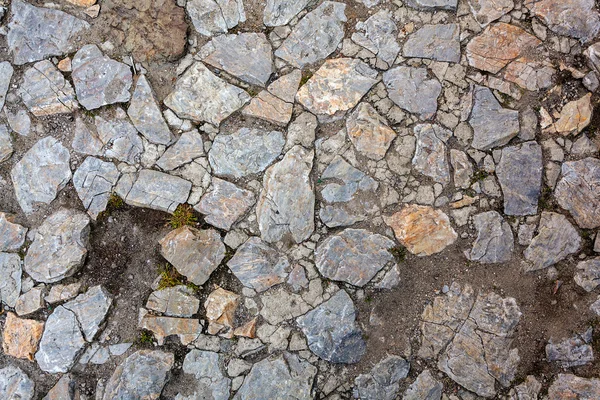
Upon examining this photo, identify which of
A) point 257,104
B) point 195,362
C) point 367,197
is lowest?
point 195,362

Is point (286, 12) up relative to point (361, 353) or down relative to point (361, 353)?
up

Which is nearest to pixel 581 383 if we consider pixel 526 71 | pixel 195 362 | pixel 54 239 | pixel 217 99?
pixel 526 71

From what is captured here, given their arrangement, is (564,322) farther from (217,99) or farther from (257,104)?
(217,99)

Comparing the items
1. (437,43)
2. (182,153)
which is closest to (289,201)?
(182,153)

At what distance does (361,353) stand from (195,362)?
1.43m

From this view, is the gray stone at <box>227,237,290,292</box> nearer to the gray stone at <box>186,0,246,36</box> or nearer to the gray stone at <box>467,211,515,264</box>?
the gray stone at <box>467,211,515,264</box>

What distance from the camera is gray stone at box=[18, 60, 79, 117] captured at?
470cm

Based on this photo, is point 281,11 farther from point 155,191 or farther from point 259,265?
point 259,265

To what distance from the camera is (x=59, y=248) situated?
15.1ft

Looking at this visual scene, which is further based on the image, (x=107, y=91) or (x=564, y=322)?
(x=107, y=91)

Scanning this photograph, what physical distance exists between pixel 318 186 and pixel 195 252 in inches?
47.9

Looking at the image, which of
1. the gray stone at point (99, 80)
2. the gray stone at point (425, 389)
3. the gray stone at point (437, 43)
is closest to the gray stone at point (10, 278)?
the gray stone at point (99, 80)

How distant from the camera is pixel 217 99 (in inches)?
181

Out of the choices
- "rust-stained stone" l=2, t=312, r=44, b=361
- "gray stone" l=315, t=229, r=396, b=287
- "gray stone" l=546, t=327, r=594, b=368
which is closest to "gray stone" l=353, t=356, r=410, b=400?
"gray stone" l=315, t=229, r=396, b=287
